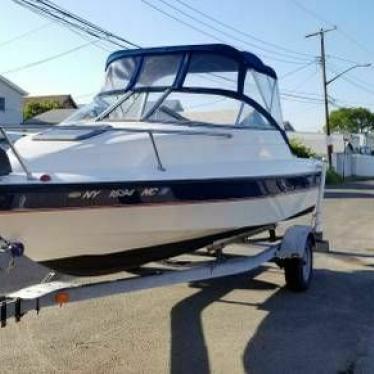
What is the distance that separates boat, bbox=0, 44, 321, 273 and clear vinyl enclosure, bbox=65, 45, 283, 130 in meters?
0.01

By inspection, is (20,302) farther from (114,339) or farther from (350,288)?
(350,288)

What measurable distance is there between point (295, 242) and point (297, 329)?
1.69m

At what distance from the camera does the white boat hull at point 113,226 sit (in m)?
4.85

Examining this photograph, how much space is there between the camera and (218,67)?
7.54 m

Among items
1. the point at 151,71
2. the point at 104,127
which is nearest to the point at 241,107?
the point at 151,71

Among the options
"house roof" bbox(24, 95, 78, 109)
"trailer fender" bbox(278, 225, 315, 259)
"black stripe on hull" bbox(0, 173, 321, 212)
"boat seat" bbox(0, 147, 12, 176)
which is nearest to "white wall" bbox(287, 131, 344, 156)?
"house roof" bbox(24, 95, 78, 109)

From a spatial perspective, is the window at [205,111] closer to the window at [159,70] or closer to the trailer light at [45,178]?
the window at [159,70]

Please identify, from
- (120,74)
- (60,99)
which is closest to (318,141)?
(60,99)

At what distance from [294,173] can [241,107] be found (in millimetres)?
1289

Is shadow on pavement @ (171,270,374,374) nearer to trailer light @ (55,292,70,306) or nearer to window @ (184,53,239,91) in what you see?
trailer light @ (55,292,70,306)

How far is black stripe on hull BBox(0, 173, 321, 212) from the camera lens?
185 inches

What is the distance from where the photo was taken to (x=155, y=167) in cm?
571

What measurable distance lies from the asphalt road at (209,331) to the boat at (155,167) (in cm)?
77

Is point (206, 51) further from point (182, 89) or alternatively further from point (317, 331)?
point (317, 331)
